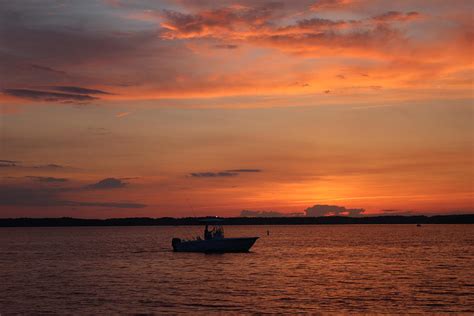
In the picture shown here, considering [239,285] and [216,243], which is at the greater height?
[216,243]

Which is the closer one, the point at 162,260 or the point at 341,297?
the point at 341,297

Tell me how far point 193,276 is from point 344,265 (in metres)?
22.1

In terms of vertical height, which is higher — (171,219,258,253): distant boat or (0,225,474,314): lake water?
(171,219,258,253): distant boat

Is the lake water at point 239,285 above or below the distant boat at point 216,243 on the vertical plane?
below

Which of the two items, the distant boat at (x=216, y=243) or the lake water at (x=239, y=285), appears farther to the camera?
the distant boat at (x=216, y=243)

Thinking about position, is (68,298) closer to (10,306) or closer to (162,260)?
(10,306)

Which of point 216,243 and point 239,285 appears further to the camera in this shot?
point 216,243

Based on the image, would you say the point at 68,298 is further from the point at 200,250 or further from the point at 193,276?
the point at 200,250

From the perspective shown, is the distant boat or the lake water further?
the distant boat

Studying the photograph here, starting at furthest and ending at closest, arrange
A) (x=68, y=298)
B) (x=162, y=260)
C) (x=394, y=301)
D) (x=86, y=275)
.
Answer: (x=162, y=260), (x=86, y=275), (x=68, y=298), (x=394, y=301)

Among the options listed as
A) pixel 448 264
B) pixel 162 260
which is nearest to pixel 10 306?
pixel 162 260

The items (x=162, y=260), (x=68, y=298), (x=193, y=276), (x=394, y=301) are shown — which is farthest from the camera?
(x=162, y=260)

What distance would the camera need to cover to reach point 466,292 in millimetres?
50969

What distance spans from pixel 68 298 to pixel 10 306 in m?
5.00
